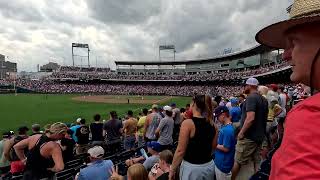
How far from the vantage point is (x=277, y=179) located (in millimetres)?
938

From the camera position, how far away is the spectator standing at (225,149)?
21.5 ft

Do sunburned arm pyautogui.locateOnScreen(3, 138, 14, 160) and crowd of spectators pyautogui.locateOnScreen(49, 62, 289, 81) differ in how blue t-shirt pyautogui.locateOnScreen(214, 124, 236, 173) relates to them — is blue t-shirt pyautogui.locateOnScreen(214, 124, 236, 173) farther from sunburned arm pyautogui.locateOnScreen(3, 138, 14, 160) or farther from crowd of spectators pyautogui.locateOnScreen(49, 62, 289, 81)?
crowd of spectators pyautogui.locateOnScreen(49, 62, 289, 81)

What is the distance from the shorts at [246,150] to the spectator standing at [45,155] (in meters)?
3.22

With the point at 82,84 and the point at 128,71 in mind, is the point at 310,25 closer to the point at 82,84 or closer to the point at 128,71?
the point at 82,84

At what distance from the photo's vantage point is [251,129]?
6656 mm

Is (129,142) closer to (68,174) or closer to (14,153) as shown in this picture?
(14,153)

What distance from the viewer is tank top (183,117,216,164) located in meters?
5.21

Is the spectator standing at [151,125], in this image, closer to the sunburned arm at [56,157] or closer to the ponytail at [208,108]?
the sunburned arm at [56,157]

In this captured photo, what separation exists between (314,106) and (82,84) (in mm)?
106737

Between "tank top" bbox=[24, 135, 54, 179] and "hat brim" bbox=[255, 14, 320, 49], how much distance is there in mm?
4867

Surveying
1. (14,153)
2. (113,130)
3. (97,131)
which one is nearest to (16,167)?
(14,153)

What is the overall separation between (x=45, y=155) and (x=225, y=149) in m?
3.15

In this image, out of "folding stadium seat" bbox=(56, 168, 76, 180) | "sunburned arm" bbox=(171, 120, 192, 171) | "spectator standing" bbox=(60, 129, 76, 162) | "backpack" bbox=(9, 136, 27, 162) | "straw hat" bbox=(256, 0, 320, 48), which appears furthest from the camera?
"backpack" bbox=(9, 136, 27, 162)

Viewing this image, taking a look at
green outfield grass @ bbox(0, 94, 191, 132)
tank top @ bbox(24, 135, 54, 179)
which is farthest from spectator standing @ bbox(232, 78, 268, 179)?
green outfield grass @ bbox(0, 94, 191, 132)
